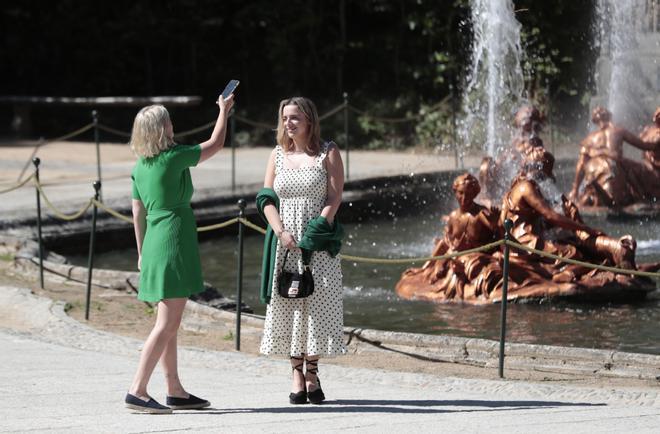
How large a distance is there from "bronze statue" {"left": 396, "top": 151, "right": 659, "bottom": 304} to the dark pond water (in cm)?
15

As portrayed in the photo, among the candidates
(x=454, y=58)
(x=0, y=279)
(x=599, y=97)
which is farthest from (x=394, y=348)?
(x=454, y=58)

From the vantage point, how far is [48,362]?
27.6 feet

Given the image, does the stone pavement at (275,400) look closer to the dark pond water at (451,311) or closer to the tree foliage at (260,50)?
the dark pond water at (451,311)

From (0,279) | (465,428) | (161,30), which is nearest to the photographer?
(465,428)

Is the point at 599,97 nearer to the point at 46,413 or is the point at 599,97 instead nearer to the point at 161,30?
the point at 161,30

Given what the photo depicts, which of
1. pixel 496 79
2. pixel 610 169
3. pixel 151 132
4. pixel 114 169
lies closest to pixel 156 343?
pixel 151 132

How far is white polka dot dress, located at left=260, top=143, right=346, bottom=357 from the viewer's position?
23.8 feet

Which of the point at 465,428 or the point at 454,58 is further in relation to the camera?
the point at 454,58

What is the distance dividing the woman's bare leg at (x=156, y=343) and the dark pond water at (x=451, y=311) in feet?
11.9

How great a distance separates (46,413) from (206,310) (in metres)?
3.28

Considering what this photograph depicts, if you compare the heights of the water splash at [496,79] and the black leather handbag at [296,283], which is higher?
the water splash at [496,79]

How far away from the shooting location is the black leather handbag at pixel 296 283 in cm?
714

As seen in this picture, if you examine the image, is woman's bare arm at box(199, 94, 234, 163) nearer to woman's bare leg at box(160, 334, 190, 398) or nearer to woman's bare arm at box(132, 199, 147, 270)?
woman's bare arm at box(132, 199, 147, 270)

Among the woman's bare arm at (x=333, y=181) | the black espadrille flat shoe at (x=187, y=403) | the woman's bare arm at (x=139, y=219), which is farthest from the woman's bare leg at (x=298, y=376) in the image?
the woman's bare arm at (x=139, y=219)
